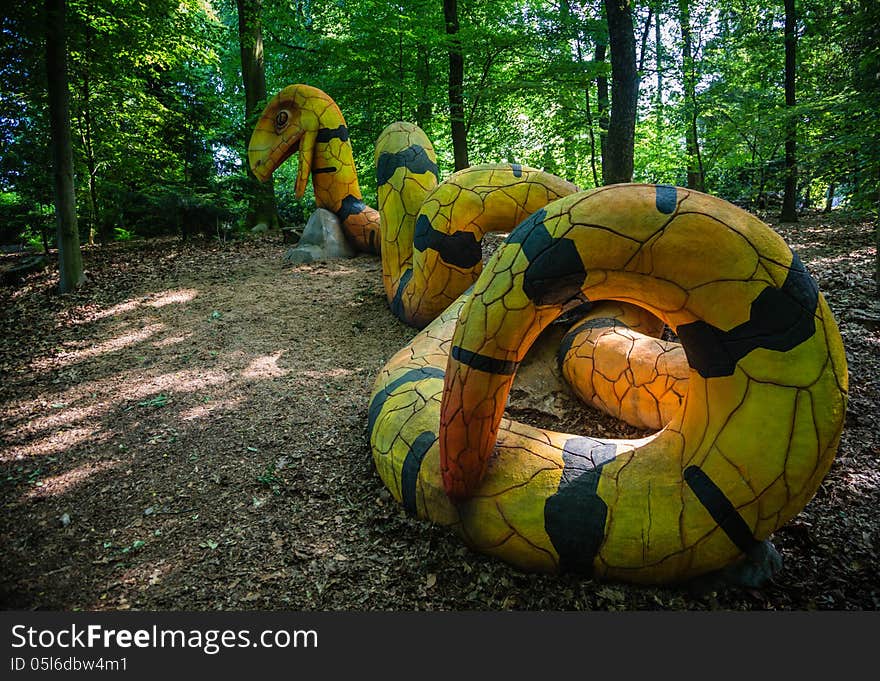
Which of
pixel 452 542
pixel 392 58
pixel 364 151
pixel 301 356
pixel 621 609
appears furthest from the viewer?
pixel 364 151

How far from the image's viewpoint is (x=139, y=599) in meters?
1.97

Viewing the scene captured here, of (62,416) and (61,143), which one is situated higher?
(61,143)

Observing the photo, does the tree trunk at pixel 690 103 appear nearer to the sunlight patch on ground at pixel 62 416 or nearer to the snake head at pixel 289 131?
the snake head at pixel 289 131

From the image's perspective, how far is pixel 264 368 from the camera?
13.0ft

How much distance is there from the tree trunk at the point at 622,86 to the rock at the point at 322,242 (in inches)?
142

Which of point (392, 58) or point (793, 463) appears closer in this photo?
point (793, 463)

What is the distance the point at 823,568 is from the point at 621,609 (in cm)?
85

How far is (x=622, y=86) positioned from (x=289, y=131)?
13.5ft

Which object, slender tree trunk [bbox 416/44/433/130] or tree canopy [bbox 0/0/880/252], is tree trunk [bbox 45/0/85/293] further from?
slender tree trunk [bbox 416/44/433/130]

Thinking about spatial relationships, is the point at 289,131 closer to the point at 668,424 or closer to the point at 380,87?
the point at 380,87

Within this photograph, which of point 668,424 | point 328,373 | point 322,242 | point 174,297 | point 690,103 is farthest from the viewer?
point 690,103

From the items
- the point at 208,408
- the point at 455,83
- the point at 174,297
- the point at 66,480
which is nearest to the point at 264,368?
the point at 208,408

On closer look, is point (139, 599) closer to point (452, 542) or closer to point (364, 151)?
point (452, 542)

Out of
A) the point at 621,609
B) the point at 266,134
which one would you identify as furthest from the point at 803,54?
the point at 621,609
